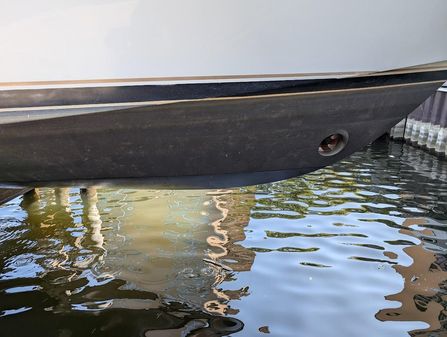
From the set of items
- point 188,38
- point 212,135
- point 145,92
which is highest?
point 188,38

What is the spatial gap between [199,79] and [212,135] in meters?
0.40

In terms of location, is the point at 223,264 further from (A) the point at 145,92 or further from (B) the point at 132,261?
(A) the point at 145,92

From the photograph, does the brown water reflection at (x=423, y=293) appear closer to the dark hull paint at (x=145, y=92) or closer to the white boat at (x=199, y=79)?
the white boat at (x=199, y=79)

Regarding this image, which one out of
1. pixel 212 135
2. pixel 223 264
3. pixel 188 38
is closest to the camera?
pixel 188 38

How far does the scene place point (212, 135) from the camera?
2.84 meters

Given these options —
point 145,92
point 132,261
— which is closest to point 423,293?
point 132,261

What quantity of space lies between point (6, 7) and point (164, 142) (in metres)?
1.13

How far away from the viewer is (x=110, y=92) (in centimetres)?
258

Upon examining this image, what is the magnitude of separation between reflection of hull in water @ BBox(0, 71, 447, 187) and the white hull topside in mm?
190

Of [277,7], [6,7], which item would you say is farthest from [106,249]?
[277,7]

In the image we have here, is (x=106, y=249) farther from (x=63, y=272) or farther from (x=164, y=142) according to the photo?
(x=164, y=142)

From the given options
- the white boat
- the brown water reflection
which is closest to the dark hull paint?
the white boat

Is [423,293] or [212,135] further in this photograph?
[423,293]

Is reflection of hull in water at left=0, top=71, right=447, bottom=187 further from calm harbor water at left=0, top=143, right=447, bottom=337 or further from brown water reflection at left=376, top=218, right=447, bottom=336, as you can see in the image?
brown water reflection at left=376, top=218, right=447, bottom=336
